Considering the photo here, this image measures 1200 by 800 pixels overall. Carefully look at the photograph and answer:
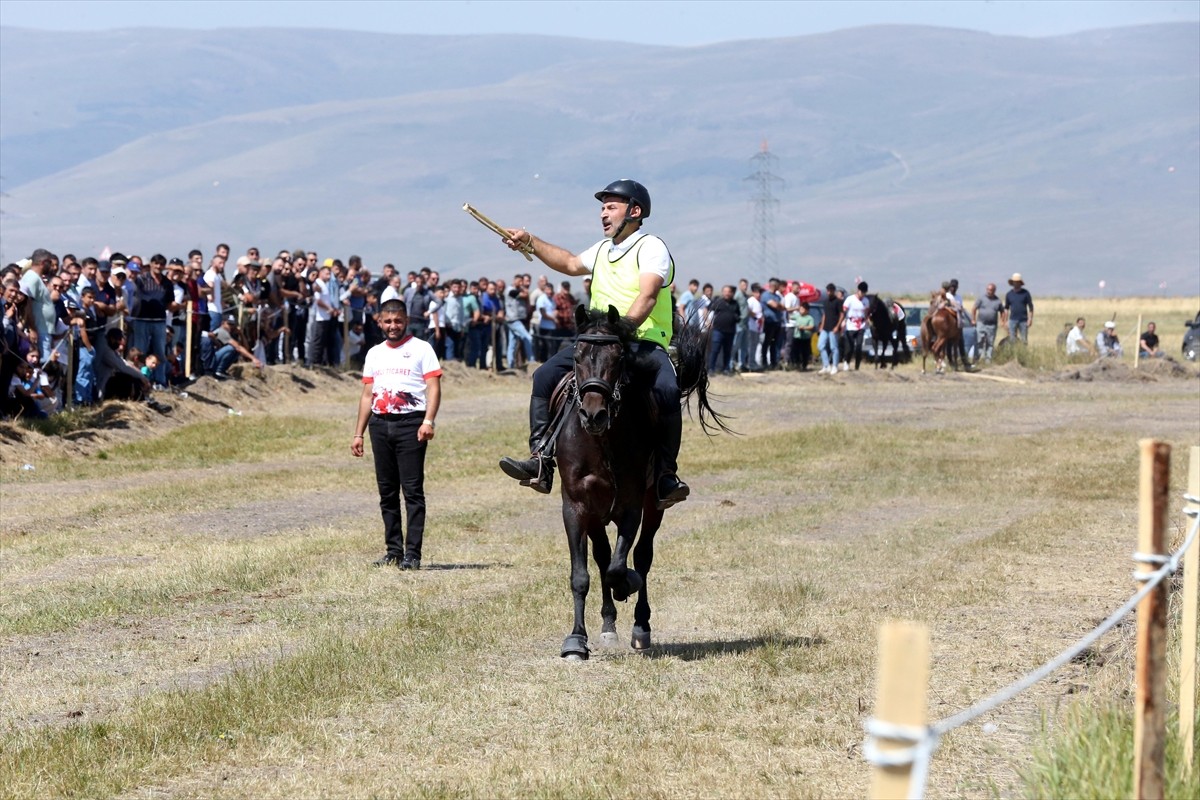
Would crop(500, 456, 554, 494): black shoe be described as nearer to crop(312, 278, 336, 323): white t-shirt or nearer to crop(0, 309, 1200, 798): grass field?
crop(0, 309, 1200, 798): grass field

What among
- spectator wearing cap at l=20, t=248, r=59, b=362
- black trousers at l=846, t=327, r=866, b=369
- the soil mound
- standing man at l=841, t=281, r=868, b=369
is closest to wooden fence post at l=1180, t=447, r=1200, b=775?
spectator wearing cap at l=20, t=248, r=59, b=362

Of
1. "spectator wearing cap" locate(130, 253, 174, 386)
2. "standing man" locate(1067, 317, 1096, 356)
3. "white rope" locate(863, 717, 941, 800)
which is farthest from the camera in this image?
"standing man" locate(1067, 317, 1096, 356)

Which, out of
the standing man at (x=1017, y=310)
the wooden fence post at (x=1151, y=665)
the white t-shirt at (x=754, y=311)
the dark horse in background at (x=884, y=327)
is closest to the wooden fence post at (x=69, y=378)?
the wooden fence post at (x=1151, y=665)

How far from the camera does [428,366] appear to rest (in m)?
14.1

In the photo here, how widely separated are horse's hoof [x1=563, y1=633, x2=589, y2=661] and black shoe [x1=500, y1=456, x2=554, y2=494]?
893mm

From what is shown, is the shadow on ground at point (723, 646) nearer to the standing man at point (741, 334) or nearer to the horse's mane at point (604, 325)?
the horse's mane at point (604, 325)

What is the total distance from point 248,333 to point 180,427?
5298mm

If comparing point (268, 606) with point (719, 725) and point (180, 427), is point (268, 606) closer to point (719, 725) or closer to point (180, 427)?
point (719, 725)

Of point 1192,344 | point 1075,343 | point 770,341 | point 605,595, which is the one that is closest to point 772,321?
point 770,341

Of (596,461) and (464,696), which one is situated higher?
(596,461)

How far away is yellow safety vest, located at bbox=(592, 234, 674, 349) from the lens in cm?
1022

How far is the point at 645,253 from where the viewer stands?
10.2 meters

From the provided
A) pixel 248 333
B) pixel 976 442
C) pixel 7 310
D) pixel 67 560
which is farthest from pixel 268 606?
pixel 248 333

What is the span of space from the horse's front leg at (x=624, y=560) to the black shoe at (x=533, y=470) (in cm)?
50
